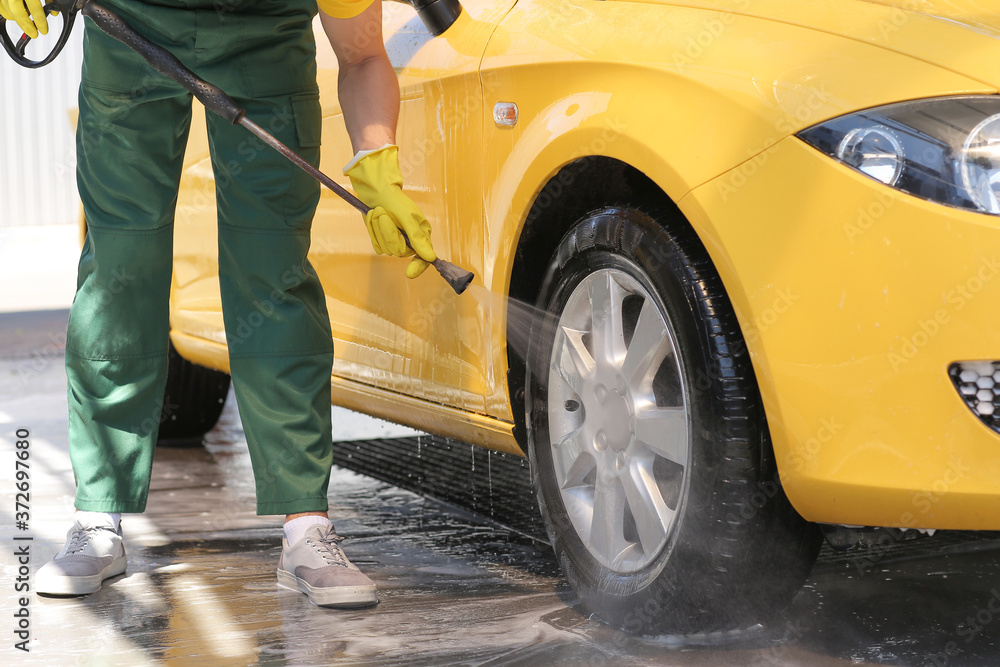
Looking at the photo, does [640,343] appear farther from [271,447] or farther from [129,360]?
[129,360]

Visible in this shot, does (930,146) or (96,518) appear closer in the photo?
(930,146)

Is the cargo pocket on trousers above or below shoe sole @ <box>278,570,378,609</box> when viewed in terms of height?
above

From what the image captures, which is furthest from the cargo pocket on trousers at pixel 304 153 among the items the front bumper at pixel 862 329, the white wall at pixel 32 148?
the white wall at pixel 32 148

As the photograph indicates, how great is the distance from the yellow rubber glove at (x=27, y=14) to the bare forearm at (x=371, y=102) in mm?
611

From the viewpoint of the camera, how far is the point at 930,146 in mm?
1802

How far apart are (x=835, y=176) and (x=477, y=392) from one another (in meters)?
1.00

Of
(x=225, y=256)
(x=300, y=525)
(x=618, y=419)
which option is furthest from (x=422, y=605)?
(x=225, y=256)

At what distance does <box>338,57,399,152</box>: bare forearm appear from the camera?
2600 mm

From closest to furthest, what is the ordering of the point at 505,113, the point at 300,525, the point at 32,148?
the point at 505,113 < the point at 300,525 < the point at 32,148

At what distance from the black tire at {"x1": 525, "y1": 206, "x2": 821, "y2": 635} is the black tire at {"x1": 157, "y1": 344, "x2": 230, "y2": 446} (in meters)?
2.22

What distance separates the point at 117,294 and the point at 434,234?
27.1 inches

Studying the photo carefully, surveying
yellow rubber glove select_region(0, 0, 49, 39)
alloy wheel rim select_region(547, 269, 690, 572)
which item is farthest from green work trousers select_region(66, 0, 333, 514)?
alloy wheel rim select_region(547, 269, 690, 572)

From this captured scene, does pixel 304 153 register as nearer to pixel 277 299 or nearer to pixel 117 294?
pixel 277 299

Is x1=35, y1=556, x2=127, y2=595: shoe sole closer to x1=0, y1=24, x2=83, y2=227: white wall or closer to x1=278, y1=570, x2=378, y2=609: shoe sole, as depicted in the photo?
x1=278, y1=570, x2=378, y2=609: shoe sole
